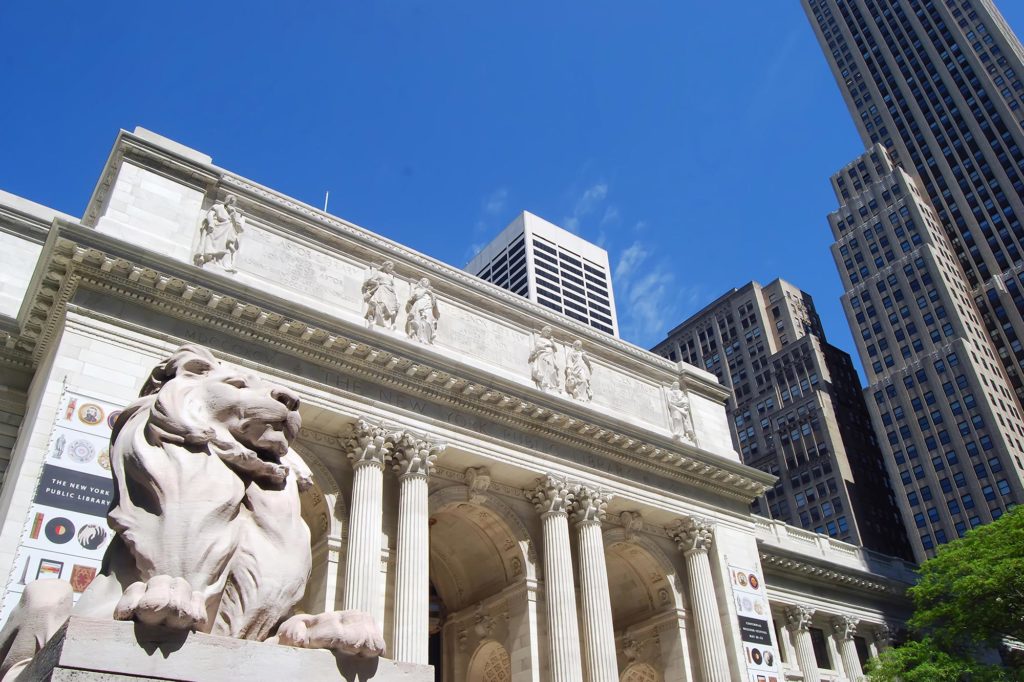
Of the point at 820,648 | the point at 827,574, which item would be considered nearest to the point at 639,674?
the point at 820,648

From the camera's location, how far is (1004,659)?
160 feet

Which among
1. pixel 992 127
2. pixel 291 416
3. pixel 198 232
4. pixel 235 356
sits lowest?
pixel 291 416

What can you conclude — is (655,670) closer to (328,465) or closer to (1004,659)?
(328,465)

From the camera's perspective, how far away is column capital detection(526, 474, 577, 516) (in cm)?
3052

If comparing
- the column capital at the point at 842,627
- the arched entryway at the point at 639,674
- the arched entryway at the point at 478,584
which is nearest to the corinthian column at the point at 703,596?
the arched entryway at the point at 639,674

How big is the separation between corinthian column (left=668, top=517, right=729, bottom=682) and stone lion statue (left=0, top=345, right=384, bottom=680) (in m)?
29.0

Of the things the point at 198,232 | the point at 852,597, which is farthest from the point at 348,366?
the point at 852,597

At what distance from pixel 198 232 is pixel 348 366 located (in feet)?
21.6

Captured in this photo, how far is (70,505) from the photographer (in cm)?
1995

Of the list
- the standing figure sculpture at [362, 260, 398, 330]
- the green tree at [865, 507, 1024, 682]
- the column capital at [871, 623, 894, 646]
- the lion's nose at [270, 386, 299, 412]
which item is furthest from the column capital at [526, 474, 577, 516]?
the column capital at [871, 623, 894, 646]

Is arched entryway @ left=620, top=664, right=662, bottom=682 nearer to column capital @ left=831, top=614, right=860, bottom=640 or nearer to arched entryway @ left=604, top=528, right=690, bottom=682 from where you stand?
arched entryway @ left=604, top=528, right=690, bottom=682

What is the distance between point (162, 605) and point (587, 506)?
2686 cm

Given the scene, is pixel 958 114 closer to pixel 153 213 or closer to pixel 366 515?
pixel 366 515

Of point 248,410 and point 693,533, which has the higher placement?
point 693,533
